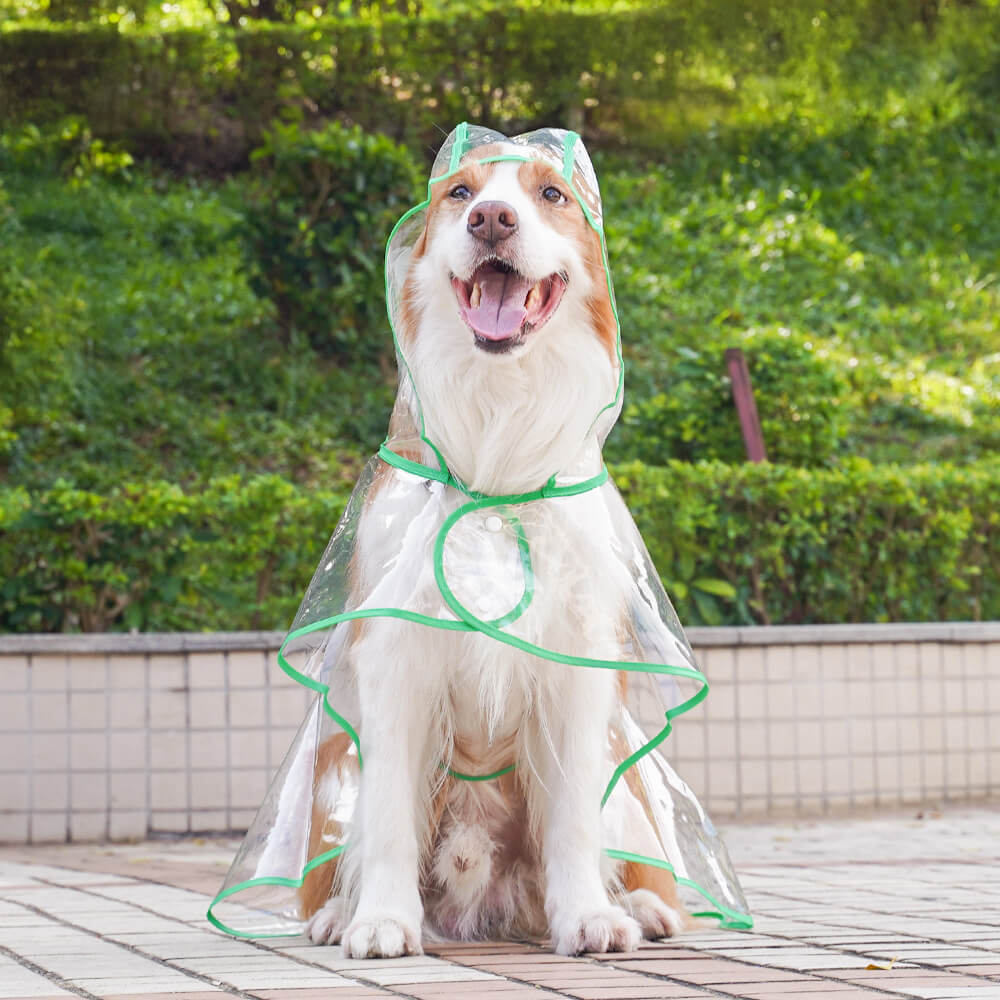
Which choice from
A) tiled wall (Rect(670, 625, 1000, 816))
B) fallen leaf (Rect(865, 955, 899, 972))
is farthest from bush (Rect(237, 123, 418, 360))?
fallen leaf (Rect(865, 955, 899, 972))

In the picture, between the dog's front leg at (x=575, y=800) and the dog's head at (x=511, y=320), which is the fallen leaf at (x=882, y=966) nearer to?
the dog's front leg at (x=575, y=800)

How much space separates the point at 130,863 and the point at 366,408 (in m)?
4.74

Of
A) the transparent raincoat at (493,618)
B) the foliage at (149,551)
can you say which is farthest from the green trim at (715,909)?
the foliage at (149,551)

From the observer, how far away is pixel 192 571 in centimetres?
586

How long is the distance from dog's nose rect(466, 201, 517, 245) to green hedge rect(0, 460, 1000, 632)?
3318 millimetres

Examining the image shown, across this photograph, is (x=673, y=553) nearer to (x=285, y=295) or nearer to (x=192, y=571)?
(x=192, y=571)

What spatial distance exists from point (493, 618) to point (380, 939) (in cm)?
69

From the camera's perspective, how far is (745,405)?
671 cm

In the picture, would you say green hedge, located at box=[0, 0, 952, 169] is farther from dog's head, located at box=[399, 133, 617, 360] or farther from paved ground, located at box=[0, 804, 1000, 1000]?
dog's head, located at box=[399, 133, 617, 360]

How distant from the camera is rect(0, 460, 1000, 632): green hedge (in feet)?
18.7

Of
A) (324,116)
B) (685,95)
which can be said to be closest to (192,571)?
(324,116)

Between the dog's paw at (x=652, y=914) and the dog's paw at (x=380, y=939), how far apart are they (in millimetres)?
547

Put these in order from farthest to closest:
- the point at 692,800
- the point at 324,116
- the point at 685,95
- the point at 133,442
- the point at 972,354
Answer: the point at 685,95
the point at 324,116
the point at 972,354
the point at 133,442
the point at 692,800

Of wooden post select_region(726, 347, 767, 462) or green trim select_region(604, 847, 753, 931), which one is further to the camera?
wooden post select_region(726, 347, 767, 462)
